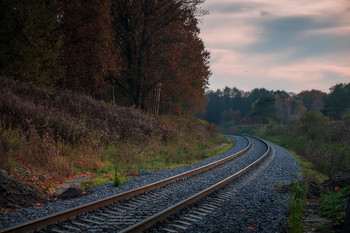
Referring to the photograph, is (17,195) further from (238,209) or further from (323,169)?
(323,169)

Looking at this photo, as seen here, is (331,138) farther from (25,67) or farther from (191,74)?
(25,67)

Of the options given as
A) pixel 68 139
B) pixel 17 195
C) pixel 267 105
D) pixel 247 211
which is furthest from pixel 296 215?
pixel 267 105

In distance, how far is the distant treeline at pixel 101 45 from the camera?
14.1 meters

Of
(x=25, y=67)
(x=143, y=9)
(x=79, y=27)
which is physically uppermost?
(x=143, y=9)

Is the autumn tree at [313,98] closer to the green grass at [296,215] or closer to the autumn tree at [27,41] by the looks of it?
the autumn tree at [27,41]

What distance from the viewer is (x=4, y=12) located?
13.8m

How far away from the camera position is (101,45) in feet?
61.8

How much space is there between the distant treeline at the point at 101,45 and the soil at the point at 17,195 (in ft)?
29.8

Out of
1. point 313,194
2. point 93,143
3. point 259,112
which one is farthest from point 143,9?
point 259,112

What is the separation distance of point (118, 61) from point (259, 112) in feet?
208

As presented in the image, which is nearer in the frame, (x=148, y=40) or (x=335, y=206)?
(x=335, y=206)

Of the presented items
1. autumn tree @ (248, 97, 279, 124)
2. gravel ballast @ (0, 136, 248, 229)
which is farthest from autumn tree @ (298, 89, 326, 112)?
gravel ballast @ (0, 136, 248, 229)

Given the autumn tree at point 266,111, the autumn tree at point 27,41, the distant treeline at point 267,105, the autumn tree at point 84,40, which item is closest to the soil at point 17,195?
the autumn tree at point 27,41

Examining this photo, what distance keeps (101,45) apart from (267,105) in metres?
65.5
